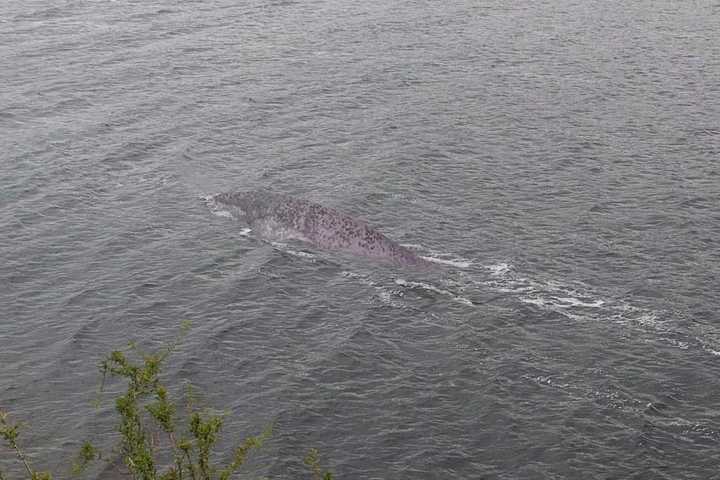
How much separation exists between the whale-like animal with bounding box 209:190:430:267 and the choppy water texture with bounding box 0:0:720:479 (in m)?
0.62

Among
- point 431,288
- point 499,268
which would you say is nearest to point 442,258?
point 499,268

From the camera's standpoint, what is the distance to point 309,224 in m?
28.9

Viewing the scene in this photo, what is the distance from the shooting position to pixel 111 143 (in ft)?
118

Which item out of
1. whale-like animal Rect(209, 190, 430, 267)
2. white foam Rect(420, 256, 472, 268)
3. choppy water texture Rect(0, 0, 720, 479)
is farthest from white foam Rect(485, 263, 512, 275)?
whale-like animal Rect(209, 190, 430, 267)

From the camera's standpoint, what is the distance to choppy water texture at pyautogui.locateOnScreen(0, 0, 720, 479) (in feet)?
65.7

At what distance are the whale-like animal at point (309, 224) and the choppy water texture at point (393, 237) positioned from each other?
622mm

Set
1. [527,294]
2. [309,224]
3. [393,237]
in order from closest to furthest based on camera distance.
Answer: [527,294], [393,237], [309,224]

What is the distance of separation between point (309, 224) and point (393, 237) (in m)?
2.65

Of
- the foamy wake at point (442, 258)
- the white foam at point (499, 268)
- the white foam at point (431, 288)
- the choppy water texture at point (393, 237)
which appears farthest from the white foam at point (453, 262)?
the white foam at point (431, 288)

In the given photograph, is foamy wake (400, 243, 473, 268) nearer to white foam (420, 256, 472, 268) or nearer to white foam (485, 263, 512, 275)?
white foam (420, 256, 472, 268)

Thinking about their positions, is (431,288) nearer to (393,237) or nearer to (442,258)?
(442,258)

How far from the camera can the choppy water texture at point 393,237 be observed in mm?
20031

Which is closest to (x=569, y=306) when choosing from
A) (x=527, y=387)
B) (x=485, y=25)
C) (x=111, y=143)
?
(x=527, y=387)

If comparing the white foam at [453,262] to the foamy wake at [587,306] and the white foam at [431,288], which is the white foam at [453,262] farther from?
the white foam at [431,288]
